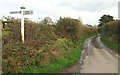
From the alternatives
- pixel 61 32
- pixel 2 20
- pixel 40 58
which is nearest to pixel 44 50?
pixel 40 58

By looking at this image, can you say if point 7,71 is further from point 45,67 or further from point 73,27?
point 73,27

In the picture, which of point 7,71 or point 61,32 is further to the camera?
point 61,32

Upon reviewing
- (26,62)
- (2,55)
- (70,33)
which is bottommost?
(26,62)

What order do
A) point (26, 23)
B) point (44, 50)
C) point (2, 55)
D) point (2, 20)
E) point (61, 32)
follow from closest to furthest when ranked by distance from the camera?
1. point (2, 55)
2. point (44, 50)
3. point (2, 20)
4. point (26, 23)
5. point (61, 32)

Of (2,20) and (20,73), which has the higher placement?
(2,20)

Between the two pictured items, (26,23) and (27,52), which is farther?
(26,23)

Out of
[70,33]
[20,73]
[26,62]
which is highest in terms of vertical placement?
[70,33]

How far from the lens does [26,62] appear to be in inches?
201

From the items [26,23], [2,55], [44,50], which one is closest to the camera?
[2,55]

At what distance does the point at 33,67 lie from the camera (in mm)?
5227

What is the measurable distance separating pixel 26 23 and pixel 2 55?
11.4 ft

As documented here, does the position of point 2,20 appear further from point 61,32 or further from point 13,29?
point 61,32

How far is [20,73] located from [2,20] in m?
4.25

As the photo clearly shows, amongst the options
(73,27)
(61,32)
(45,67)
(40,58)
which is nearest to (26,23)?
(40,58)
